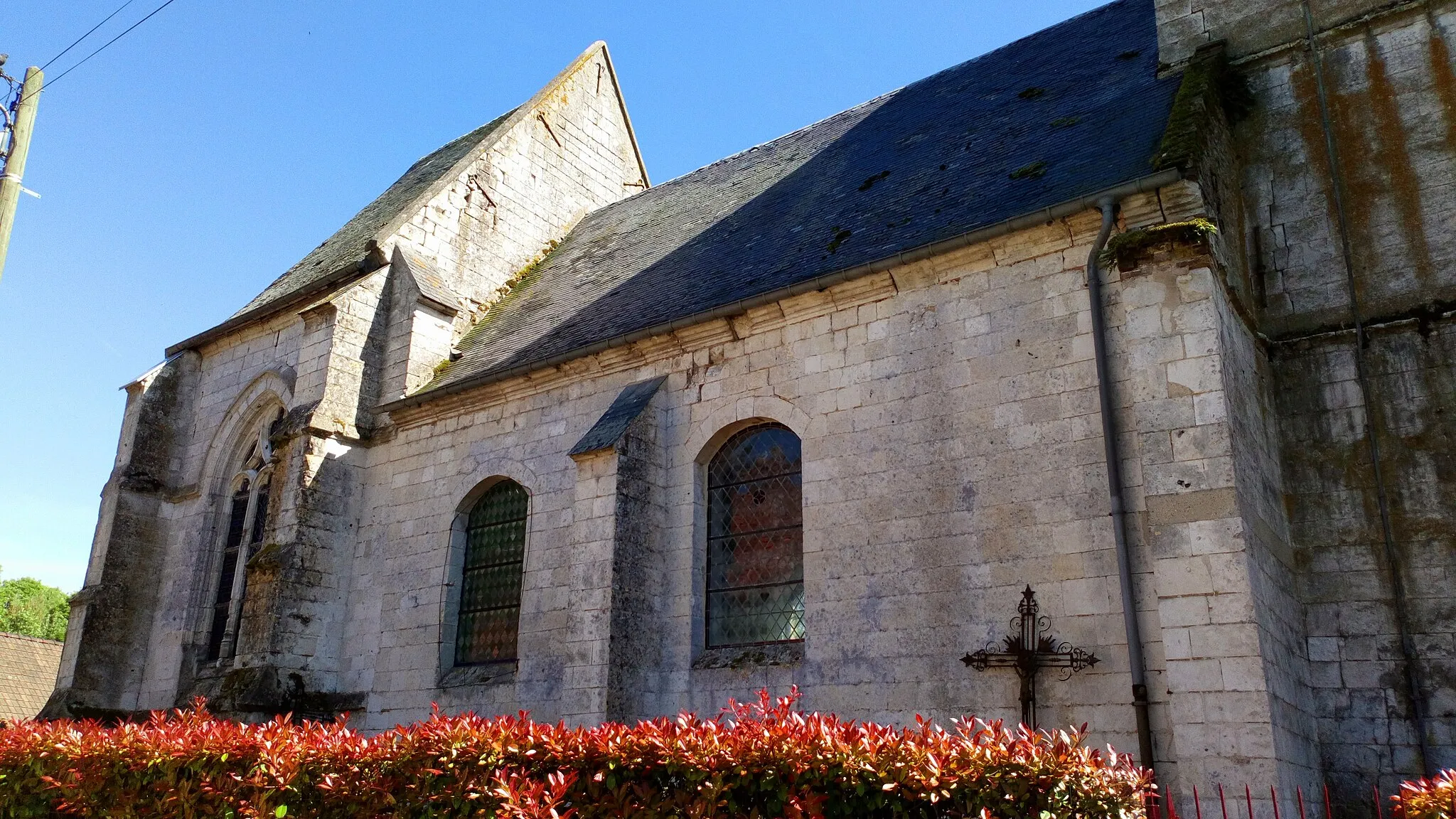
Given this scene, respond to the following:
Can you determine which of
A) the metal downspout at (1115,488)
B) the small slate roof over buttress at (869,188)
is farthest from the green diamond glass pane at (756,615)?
the metal downspout at (1115,488)

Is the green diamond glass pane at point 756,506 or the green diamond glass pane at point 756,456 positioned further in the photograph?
the green diamond glass pane at point 756,456

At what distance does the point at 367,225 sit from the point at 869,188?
8966mm

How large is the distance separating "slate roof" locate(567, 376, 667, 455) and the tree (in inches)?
2018

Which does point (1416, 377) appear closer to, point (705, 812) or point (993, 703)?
point (993, 703)

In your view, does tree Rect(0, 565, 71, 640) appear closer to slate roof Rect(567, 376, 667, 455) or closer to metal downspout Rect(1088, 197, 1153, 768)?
slate roof Rect(567, 376, 667, 455)

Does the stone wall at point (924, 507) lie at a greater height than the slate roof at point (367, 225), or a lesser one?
lesser

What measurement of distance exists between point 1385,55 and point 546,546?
8970mm

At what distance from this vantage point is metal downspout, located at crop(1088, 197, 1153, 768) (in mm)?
6957

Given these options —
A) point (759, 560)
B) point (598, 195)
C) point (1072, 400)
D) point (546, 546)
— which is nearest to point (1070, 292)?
point (1072, 400)

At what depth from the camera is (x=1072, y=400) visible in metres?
8.01

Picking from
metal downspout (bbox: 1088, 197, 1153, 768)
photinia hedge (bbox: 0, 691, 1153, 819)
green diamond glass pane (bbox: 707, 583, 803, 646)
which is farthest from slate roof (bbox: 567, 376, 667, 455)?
metal downspout (bbox: 1088, 197, 1153, 768)

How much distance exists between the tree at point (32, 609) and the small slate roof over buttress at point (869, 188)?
1925 inches

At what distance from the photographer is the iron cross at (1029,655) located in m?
7.45

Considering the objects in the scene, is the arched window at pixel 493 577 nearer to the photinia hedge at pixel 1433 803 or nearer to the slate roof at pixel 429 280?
the slate roof at pixel 429 280
